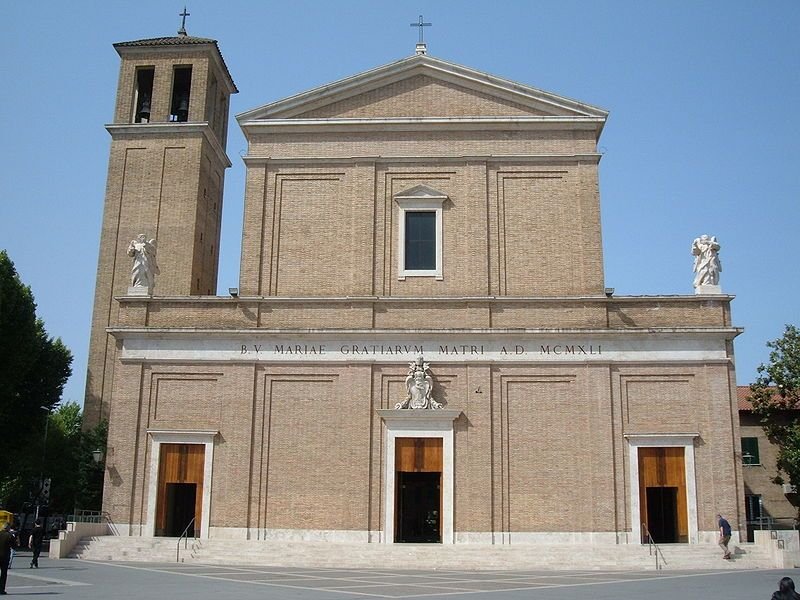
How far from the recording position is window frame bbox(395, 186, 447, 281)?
27156mm

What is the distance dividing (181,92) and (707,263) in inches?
877

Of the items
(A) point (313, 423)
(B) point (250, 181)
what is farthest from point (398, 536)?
(B) point (250, 181)

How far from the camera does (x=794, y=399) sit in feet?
109

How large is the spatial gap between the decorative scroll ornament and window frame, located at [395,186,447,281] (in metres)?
3.40

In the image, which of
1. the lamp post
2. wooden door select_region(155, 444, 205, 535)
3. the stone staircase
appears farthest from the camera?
the lamp post

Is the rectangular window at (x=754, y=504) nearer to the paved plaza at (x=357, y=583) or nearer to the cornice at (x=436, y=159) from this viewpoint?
the paved plaza at (x=357, y=583)

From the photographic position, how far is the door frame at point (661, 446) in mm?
24641

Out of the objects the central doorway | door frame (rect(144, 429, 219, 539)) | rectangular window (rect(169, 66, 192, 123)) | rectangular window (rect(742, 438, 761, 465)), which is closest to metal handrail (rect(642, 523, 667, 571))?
the central doorway

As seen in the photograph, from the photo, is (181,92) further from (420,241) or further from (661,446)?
(661,446)

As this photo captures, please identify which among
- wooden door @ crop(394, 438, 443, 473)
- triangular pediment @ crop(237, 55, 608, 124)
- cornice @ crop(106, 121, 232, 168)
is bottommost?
wooden door @ crop(394, 438, 443, 473)

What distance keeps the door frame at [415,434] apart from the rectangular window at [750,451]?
19.9m

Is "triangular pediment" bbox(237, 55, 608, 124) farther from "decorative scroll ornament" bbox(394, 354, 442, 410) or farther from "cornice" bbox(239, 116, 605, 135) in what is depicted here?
"decorative scroll ornament" bbox(394, 354, 442, 410)

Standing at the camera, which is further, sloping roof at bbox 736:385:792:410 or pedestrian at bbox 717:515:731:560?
sloping roof at bbox 736:385:792:410

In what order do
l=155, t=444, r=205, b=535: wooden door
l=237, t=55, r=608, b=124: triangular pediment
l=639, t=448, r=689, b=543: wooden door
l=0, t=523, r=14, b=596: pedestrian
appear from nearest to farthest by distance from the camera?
l=0, t=523, r=14, b=596: pedestrian
l=639, t=448, r=689, b=543: wooden door
l=155, t=444, r=205, b=535: wooden door
l=237, t=55, r=608, b=124: triangular pediment
